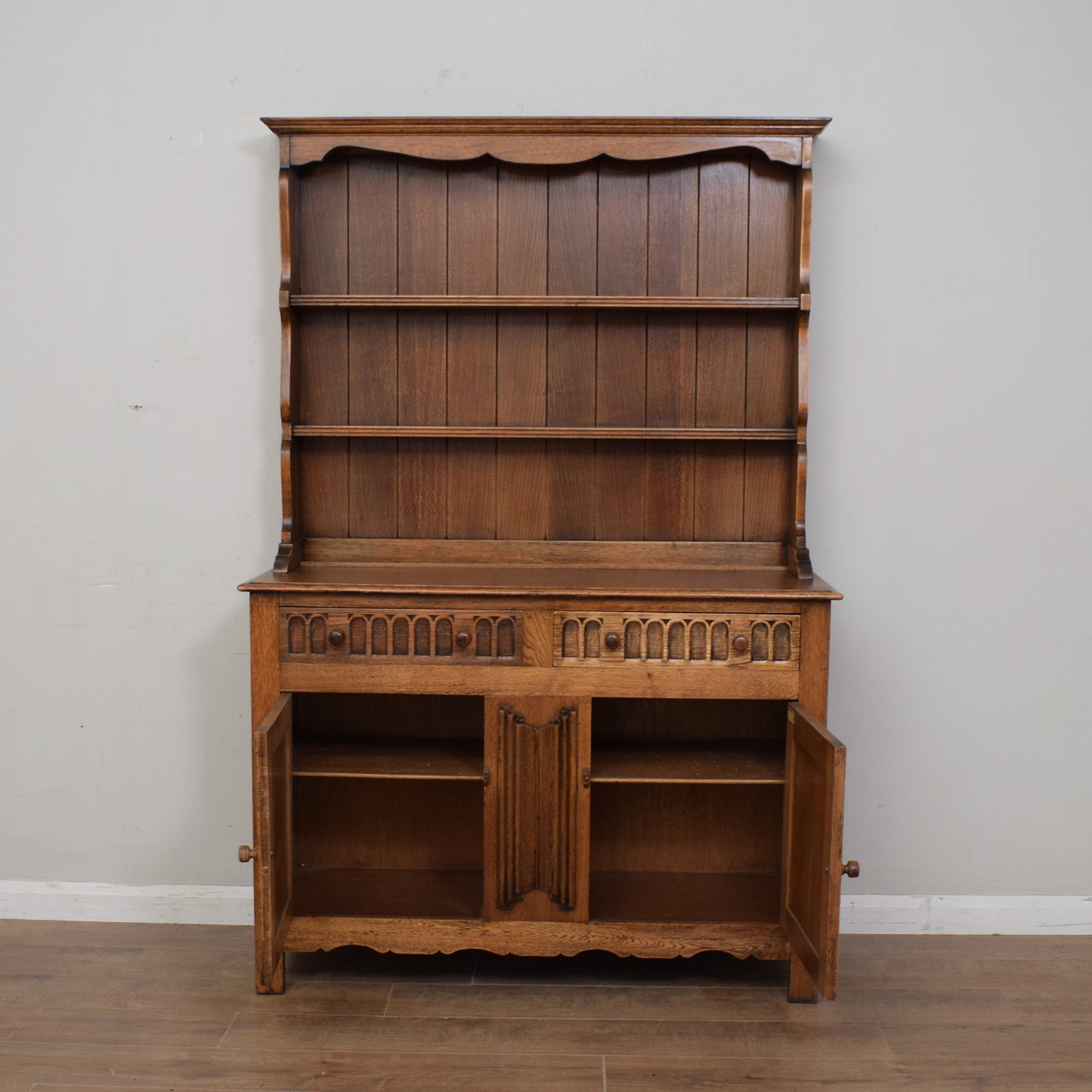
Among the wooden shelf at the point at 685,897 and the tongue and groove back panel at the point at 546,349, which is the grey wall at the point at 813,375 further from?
the wooden shelf at the point at 685,897

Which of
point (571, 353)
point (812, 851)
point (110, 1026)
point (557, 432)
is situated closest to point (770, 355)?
point (571, 353)

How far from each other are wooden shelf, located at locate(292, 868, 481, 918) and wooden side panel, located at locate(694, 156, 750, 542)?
48.5 inches

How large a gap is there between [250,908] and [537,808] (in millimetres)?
1072

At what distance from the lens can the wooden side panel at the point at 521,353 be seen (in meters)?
2.85

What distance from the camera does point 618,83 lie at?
9.30ft

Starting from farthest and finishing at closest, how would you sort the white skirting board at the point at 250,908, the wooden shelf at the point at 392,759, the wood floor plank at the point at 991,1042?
the white skirting board at the point at 250,908, the wooden shelf at the point at 392,759, the wood floor plank at the point at 991,1042

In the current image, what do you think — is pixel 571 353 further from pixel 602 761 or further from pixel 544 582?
pixel 602 761

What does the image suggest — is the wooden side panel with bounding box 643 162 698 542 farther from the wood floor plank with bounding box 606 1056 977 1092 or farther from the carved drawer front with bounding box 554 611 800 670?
the wood floor plank with bounding box 606 1056 977 1092

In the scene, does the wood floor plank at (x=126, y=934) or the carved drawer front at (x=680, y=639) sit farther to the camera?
the wood floor plank at (x=126, y=934)

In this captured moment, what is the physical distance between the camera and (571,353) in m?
2.89

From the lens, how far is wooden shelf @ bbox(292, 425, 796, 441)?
2730 millimetres

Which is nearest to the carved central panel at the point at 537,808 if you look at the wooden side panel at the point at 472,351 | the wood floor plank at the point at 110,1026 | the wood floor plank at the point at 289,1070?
the wood floor plank at the point at 289,1070

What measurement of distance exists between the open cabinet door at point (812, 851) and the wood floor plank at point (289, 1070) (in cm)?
58

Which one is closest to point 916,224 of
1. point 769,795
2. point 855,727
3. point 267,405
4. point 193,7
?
point 855,727
